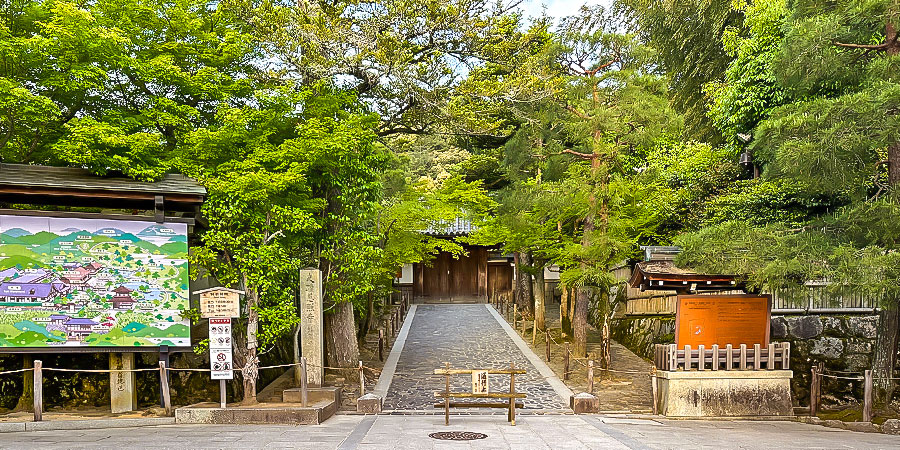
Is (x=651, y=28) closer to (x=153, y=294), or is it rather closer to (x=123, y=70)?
(x=123, y=70)

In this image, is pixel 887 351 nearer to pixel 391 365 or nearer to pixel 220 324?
pixel 391 365

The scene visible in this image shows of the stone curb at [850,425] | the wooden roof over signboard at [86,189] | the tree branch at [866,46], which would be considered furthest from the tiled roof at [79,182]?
the stone curb at [850,425]

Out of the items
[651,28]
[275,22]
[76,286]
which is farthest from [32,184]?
[651,28]

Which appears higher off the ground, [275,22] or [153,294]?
[275,22]

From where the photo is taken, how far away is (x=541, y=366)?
16688mm

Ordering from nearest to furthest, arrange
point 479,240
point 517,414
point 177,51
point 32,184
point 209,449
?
point 209,449
point 32,184
point 517,414
point 177,51
point 479,240

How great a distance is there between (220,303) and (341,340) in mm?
5148

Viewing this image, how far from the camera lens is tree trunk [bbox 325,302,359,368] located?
15078 mm

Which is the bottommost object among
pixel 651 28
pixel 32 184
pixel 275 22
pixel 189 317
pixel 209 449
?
pixel 209 449

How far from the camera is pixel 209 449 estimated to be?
25.5 feet

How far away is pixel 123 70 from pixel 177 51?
1.21 m

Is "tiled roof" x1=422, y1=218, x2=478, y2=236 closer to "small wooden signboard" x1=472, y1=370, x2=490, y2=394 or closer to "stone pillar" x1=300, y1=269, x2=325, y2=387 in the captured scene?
"stone pillar" x1=300, y1=269, x2=325, y2=387

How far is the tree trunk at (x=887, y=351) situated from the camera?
1095 cm

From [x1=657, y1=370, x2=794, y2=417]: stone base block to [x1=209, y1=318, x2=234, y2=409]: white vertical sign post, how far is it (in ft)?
28.9
